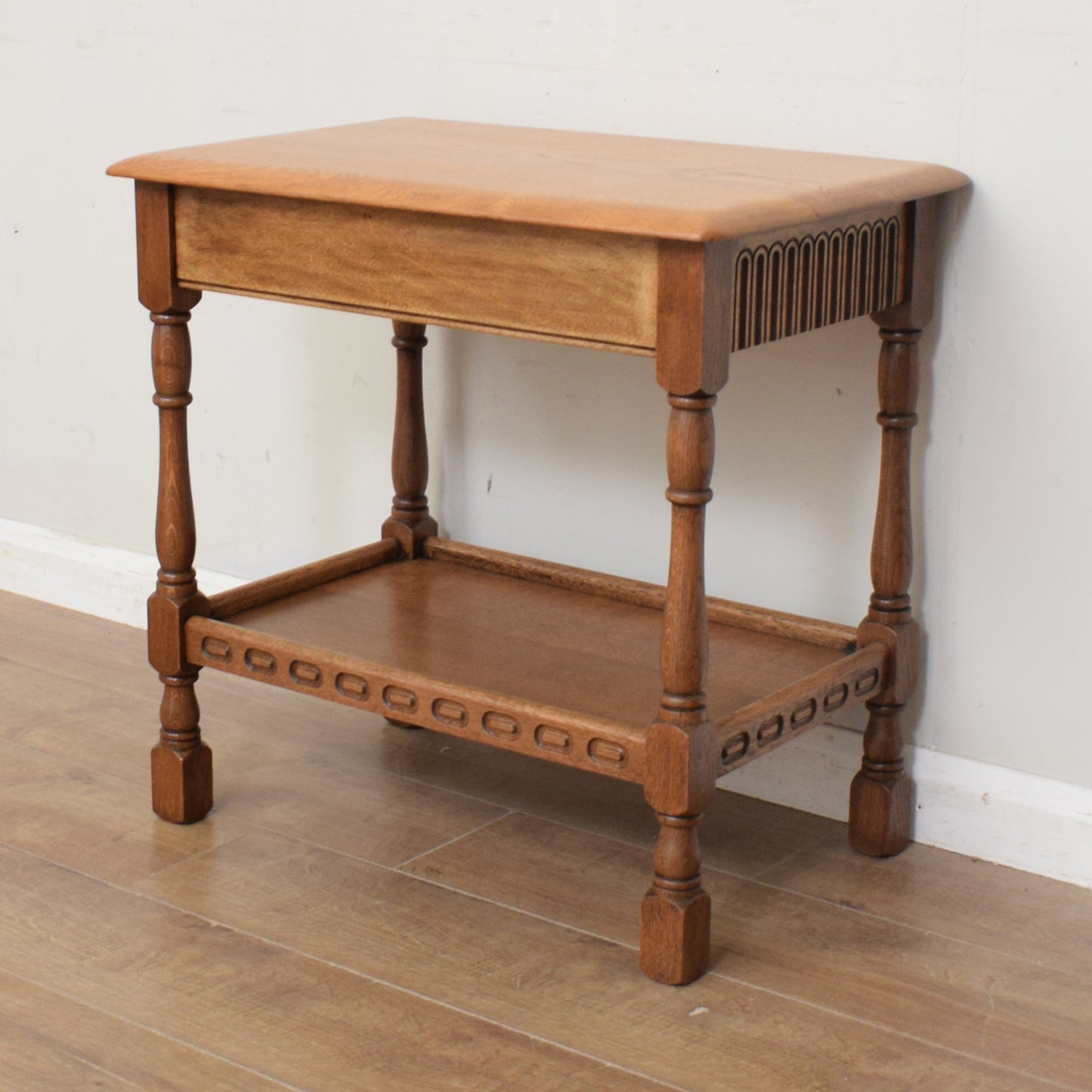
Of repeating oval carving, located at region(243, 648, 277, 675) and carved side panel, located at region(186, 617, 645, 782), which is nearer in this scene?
carved side panel, located at region(186, 617, 645, 782)

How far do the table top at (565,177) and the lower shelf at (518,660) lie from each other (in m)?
0.55

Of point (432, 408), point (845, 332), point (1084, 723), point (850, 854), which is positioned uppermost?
point (845, 332)

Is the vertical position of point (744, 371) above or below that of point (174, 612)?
above

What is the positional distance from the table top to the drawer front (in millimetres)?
34

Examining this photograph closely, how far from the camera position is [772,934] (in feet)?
6.70

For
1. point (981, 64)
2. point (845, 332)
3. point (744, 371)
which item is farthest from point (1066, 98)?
point (744, 371)

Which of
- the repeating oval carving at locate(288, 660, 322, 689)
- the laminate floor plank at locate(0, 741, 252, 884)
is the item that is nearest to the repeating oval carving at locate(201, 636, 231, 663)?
the repeating oval carving at locate(288, 660, 322, 689)

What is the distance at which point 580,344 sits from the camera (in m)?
1.82

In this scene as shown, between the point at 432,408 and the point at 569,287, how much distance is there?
863 millimetres

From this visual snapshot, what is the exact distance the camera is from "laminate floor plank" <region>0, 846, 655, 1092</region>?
1750 millimetres

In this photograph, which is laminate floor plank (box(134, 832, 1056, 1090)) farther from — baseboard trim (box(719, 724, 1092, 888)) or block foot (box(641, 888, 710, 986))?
baseboard trim (box(719, 724, 1092, 888))

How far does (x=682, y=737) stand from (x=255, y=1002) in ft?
1.75

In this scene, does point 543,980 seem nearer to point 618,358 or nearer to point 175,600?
point 175,600

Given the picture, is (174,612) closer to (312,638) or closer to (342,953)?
(312,638)
